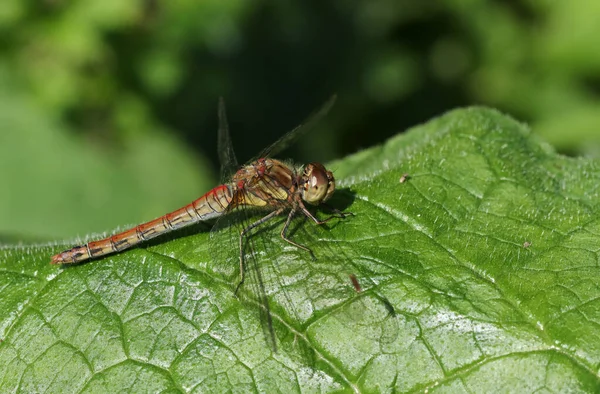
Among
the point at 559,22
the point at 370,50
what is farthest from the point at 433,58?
the point at 559,22

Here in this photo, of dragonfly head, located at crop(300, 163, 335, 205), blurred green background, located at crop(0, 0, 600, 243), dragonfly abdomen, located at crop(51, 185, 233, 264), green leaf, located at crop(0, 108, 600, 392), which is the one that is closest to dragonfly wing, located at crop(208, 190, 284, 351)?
green leaf, located at crop(0, 108, 600, 392)

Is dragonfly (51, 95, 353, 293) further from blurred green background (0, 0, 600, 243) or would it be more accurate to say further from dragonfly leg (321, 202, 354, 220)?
blurred green background (0, 0, 600, 243)

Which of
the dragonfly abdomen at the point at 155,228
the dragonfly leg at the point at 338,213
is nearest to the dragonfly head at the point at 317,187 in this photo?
the dragonfly leg at the point at 338,213

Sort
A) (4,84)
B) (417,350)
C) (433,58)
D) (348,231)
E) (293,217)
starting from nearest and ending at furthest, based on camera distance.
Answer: (417,350)
(348,231)
(293,217)
(4,84)
(433,58)

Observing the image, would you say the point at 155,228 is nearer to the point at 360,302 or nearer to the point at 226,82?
the point at 360,302

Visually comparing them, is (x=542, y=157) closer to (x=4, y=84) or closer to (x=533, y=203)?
(x=533, y=203)

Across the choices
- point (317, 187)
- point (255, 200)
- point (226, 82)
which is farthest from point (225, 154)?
point (226, 82)
